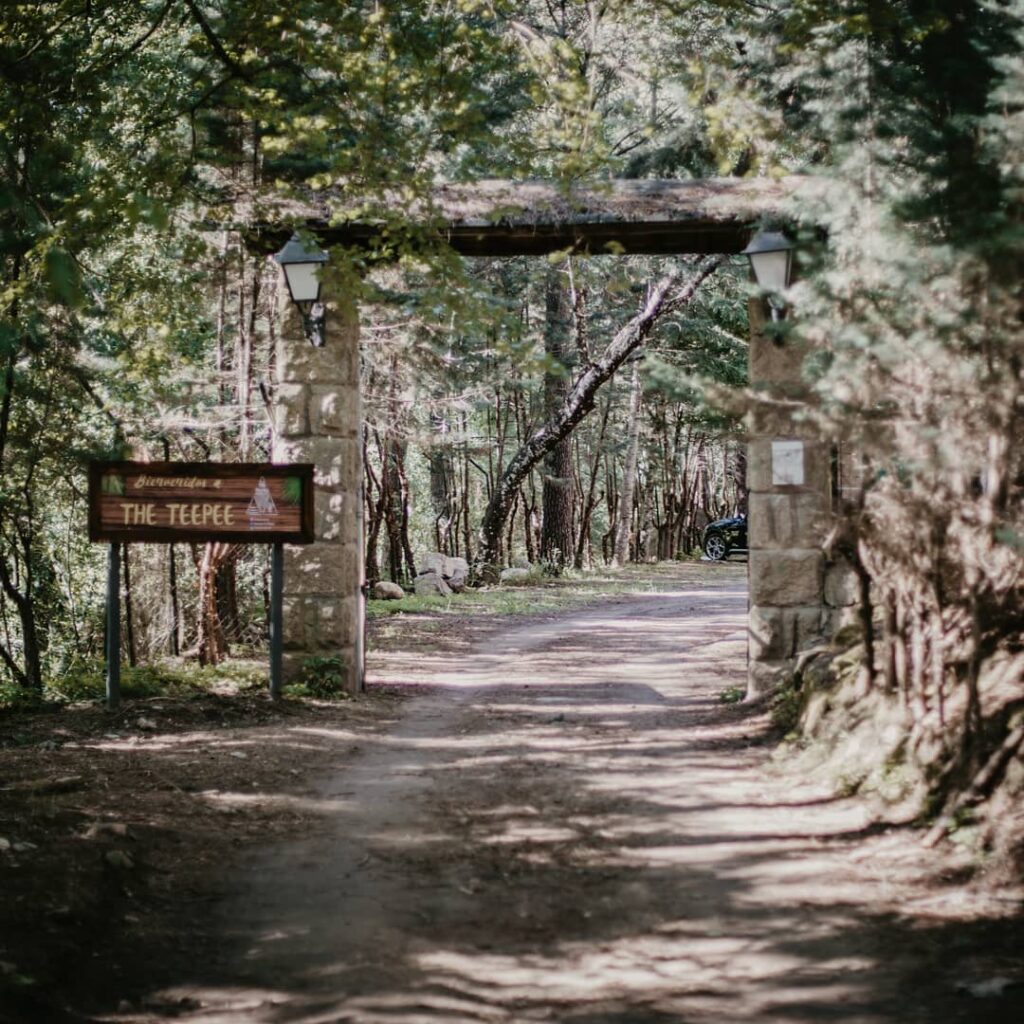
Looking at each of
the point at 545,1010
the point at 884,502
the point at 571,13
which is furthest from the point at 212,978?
the point at 571,13

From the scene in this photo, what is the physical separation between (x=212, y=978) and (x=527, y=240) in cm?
643

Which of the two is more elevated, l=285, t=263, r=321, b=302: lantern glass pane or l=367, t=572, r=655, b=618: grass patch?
l=285, t=263, r=321, b=302: lantern glass pane

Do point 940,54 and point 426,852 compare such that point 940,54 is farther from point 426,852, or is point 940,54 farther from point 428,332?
point 428,332

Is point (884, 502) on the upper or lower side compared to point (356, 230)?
lower

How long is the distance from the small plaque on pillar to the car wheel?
21206 mm

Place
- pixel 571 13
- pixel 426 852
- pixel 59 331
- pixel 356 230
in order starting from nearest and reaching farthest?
pixel 426 852 → pixel 356 230 → pixel 59 331 → pixel 571 13

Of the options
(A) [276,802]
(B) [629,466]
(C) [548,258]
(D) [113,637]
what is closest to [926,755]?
(A) [276,802]

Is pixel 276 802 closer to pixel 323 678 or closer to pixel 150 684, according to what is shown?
pixel 323 678

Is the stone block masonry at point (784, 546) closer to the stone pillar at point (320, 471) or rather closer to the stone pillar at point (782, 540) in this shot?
the stone pillar at point (782, 540)

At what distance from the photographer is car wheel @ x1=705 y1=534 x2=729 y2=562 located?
→ 29547 millimetres

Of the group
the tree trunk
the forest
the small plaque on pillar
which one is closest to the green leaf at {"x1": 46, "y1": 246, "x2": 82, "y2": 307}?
the forest

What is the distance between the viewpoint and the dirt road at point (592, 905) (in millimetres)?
3312

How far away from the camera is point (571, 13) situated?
18703mm

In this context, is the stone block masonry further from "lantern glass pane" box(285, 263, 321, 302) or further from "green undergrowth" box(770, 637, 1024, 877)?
"lantern glass pane" box(285, 263, 321, 302)
